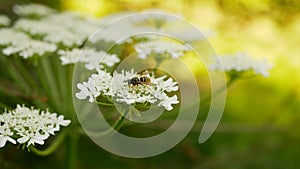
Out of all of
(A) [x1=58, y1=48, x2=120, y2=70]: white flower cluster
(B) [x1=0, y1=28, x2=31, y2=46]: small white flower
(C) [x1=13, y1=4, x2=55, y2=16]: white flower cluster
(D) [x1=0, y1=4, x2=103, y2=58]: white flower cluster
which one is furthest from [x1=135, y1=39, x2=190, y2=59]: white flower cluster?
(C) [x1=13, y1=4, x2=55, y2=16]: white flower cluster

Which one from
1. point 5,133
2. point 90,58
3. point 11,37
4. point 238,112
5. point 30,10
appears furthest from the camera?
point 238,112

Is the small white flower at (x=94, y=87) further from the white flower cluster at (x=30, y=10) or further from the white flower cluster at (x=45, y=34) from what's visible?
the white flower cluster at (x=30, y=10)

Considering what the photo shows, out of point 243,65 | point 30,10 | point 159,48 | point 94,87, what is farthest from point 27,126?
point 30,10

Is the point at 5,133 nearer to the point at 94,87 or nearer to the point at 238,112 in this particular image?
the point at 94,87

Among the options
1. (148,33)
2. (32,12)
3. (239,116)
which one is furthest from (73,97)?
(239,116)

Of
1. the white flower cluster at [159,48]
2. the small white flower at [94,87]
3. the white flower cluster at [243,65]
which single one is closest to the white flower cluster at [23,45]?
the white flower cluster at [159,48]

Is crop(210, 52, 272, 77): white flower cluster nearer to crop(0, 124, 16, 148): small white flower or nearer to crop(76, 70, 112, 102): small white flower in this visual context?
crop(76, 70, 112, 102): small white flower
